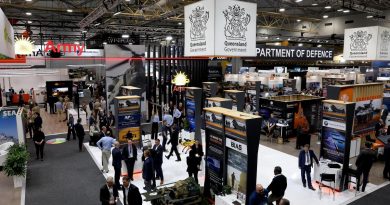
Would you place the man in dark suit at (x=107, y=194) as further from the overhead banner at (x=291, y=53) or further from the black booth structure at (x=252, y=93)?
the black booth structure at (x=252, y=93)

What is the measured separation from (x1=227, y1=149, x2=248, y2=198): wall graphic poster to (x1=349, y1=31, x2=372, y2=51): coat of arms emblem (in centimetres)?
648

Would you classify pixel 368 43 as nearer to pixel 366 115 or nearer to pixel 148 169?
pixel 366 115

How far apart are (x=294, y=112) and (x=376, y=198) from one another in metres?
5.72

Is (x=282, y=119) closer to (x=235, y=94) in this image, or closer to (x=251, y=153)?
(x=235, y=94)

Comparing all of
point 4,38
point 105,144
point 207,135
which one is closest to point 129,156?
point 105,144

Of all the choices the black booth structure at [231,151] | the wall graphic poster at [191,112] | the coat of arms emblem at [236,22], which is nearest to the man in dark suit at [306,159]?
the black booth structure at [231,151]

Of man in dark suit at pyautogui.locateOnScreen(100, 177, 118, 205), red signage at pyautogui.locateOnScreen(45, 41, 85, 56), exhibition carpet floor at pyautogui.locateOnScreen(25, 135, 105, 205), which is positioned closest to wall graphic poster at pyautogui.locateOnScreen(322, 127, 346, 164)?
man in dark suit at pyautogui.locateOnScreen(100, 177, 118, 205)

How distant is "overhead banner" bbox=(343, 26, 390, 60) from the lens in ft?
30.8

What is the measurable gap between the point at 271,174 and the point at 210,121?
2.97 m

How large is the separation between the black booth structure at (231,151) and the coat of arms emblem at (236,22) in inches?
61.6

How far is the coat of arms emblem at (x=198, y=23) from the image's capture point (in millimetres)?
5164

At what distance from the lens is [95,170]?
8.87m

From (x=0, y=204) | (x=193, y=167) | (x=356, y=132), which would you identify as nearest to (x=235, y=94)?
(x=356, y=132)

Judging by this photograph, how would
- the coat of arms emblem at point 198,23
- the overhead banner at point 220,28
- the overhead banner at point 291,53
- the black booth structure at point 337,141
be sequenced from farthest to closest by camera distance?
the overhead banner at point 291,53 < the black booth structure at point 337,141 < the coat of arms emblem at point 198,23 < the overhead banner at point 220,28
